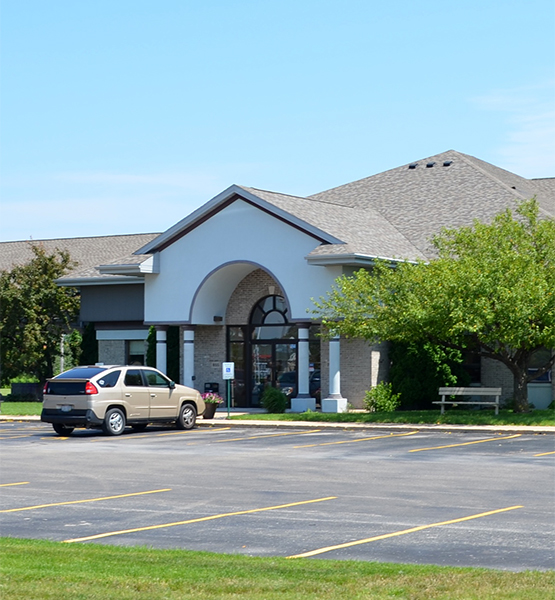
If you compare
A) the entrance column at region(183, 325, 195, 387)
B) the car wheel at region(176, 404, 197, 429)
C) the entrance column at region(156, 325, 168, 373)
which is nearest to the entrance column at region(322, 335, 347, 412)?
the car wheel at region(176, 404, 197, 429)

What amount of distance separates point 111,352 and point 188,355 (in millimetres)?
6297

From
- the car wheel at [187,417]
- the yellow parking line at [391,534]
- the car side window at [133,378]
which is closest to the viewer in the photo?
the yellow parking line at [391,534]

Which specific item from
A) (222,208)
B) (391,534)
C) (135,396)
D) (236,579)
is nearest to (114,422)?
(135,396)

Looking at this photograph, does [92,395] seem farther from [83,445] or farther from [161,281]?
[161,281]

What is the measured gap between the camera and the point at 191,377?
36219 mm

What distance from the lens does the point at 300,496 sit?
14.6 meters

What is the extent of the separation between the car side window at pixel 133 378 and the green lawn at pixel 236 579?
57.2 ft

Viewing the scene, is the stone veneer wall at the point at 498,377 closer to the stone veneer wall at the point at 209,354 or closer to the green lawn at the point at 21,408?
the stone veneer wall at the point at 209,354

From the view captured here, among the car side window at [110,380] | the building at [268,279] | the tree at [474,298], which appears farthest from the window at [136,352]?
the car side window at [110,380]

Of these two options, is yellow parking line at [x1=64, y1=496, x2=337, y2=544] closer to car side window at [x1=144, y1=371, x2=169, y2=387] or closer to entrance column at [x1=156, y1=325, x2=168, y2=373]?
car side window at [x1=144, y1=371, x2=169, y2=387]

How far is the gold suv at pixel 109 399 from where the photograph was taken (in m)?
26.0

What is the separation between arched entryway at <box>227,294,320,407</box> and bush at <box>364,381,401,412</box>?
2.90m

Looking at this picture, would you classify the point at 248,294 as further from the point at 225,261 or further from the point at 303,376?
the point at 303,376

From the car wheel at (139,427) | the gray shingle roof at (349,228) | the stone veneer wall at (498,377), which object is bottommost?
the car wheel at (139,427)
